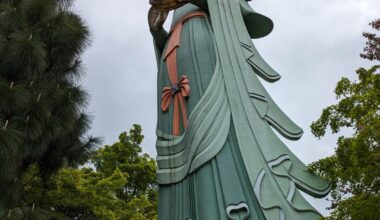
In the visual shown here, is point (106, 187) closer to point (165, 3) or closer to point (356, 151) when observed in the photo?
point (165, 3)

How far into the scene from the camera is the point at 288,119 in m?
8.53

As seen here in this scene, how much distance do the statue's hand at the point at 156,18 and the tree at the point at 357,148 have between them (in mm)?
3441

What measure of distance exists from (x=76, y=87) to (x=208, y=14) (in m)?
3.44

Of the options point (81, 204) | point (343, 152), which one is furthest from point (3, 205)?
point (343, 152)

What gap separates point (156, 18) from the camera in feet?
31.2

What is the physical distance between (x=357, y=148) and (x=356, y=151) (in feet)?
0.11

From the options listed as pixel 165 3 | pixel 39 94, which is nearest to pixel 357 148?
pixel 165 3

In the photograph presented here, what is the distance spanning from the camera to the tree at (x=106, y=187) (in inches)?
446

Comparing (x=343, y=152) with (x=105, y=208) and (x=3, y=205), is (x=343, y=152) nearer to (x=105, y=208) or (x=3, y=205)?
(x=3, y=205)

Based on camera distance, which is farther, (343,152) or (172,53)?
(172,53)

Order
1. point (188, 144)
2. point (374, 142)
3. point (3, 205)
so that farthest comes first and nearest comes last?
point (3, 205) → point (188, 144) → point (374, 142)

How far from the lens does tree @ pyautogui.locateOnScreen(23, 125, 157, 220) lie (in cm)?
1132

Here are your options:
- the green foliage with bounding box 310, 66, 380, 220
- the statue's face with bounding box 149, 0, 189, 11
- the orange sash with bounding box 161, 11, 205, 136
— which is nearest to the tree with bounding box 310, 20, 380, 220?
the green foliage with bounding box 310, 66, 380, 220

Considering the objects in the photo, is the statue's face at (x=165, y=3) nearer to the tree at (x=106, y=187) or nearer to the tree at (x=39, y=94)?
the tree at (x=39, y=94)
